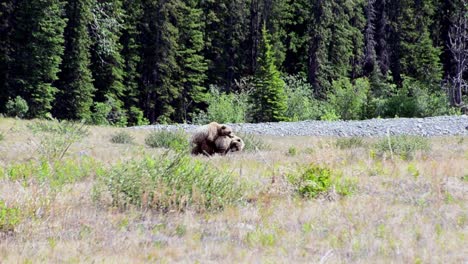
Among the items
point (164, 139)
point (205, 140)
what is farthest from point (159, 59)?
point (205, 140)

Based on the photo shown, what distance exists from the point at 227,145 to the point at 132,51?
37.7 metres

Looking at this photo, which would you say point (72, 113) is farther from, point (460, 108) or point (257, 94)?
point (460, 108)

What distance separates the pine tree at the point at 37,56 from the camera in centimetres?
3719

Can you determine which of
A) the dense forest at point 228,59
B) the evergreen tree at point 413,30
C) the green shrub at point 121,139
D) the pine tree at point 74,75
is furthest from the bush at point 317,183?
the evergreen tree at point 413,30

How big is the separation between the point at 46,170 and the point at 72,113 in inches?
1300

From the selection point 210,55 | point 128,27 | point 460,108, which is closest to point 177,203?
point 460,108

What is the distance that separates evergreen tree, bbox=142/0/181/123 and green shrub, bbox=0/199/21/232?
42518 millimetres

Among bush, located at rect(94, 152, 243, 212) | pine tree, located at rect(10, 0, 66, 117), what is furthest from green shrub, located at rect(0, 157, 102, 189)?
pine tree, located at rect(10, 0, 66, 117)

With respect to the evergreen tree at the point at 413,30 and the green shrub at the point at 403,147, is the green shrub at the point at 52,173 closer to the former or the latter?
the green shrub at the point at 403,147

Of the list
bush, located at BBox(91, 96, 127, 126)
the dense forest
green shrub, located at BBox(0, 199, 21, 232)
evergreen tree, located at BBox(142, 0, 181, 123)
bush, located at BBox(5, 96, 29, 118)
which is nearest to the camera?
green shrub, located at BBox(0, 199, 21, 232)

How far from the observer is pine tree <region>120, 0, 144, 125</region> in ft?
159

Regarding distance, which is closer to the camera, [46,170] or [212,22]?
[46,170]

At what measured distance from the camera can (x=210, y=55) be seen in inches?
2211

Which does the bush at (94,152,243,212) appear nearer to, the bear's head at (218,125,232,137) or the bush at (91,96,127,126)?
the bear's head at (218,125,232,137)
